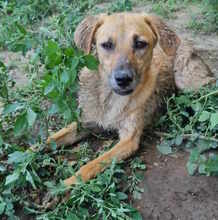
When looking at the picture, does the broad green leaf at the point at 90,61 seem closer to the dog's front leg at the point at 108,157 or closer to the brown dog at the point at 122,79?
the brown dog at the point at 122,79

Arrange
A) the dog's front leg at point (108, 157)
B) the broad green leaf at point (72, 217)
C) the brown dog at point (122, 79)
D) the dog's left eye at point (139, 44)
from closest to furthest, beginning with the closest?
the broad green leaf at point (72, 217), the dog's front leg at point (108, 157), the brown dog at point (122, 79), the dog's left eye at point (139, 44)

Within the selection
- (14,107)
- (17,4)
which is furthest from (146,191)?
(17,4)

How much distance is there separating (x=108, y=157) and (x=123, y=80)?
2.42 ft

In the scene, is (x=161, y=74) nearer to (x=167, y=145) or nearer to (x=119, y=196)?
(x=167, y=145)

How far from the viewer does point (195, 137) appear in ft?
14.4

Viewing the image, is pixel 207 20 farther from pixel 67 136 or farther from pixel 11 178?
pixel 11 178

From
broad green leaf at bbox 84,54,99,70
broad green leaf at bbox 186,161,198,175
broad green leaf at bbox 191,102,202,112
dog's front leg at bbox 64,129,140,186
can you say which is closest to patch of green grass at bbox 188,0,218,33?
broad green leaf at bbox 191,102,202,112

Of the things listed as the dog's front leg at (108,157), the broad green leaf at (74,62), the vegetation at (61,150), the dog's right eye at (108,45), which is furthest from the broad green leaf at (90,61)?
the dog's front leg at (108,157)

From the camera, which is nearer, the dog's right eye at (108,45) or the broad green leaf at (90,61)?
the broad green leaf at (90,61)

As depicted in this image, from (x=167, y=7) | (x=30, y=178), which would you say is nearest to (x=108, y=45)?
(x=30, y=178)

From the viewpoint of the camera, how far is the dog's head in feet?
14.0

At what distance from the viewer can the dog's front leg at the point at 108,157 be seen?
405 centimetres

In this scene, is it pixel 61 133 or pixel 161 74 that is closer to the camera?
pixel 61 133

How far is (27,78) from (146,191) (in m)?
2.54
